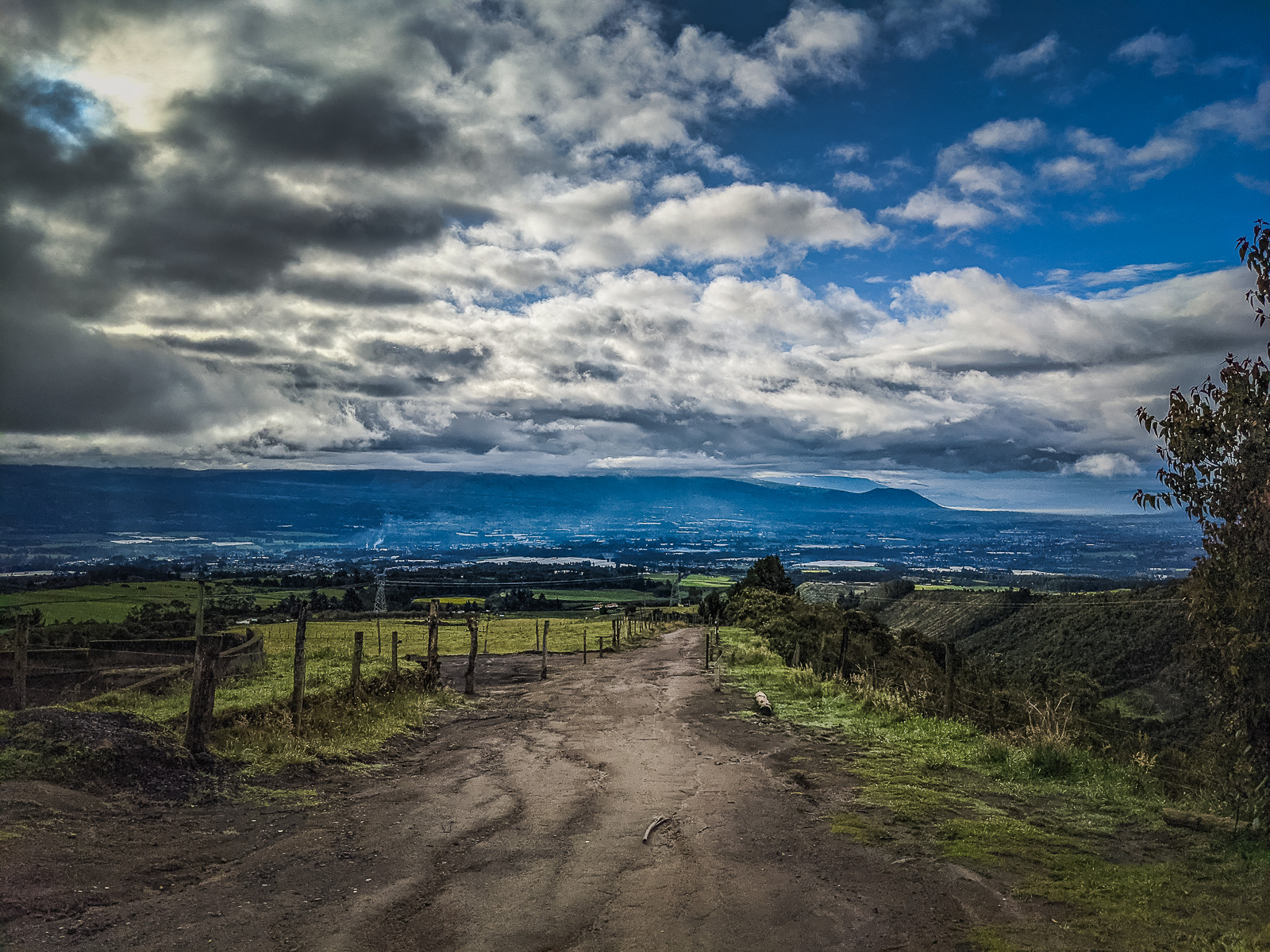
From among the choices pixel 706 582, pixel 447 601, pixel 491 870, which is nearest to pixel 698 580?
pixel 706 582

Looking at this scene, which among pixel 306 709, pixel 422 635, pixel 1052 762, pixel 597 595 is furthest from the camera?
pixel 597 595

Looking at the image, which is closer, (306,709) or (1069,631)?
(306,709)

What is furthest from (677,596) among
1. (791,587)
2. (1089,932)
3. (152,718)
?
(1089,932)

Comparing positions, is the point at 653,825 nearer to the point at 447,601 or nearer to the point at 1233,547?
the point at 1233,547

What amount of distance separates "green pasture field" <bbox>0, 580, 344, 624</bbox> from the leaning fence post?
126 inches

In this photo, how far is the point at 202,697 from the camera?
12.1 m

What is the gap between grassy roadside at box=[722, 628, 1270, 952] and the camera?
653 cm

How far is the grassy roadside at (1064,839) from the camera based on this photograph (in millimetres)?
6527

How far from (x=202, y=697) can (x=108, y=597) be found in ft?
16.6

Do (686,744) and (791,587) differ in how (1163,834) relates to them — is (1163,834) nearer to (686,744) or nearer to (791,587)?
(686,744)

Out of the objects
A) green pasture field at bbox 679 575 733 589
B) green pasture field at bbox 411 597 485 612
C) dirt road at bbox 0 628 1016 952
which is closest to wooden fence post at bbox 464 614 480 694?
dirt road at bbox 0 628 1016 952

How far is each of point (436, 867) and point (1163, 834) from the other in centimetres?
854

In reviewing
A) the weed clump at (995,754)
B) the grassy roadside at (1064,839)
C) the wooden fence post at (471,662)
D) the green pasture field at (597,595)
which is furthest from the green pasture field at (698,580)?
the grassy roadside at (1064,839)

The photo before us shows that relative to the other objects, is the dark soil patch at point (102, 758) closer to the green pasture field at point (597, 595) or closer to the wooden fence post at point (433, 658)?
the wooden fence post at point (433, 658)
